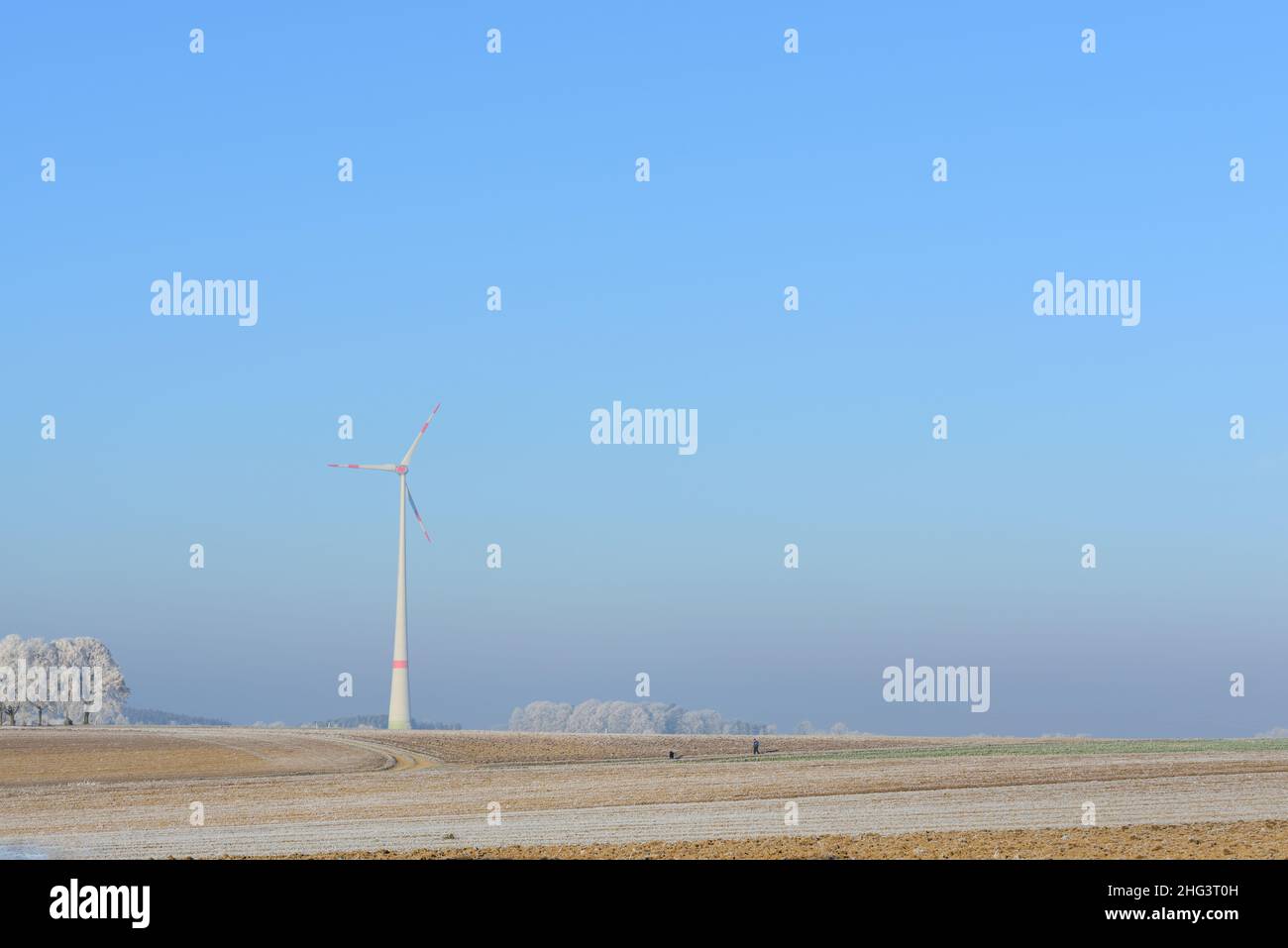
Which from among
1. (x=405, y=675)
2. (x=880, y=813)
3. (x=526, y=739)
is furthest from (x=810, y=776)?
(x=405, y=675)

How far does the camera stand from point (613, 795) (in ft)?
188

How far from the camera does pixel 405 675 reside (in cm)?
13725

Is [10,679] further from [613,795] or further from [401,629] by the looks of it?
[613,795]

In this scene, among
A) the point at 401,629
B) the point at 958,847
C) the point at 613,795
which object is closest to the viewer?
the point at 958,847

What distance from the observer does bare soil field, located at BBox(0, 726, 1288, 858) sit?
38250mm

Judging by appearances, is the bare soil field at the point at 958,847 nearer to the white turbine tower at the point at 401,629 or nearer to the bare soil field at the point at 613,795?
the bare soil field at the point at 613,795

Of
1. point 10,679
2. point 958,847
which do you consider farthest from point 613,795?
point 10,679

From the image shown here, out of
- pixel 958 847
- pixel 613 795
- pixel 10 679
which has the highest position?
pixel 958 847

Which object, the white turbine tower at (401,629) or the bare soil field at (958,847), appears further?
the white turbine tower at (401,629)

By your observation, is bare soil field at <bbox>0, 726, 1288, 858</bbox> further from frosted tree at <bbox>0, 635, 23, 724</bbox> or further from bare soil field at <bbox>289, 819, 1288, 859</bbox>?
frosted tree at <bbox>0, 635, 23, 724</bbox>

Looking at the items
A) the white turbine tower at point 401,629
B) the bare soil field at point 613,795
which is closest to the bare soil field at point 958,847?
the bare soil field at point 613,795

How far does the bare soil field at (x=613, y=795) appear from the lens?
38250 millimetres

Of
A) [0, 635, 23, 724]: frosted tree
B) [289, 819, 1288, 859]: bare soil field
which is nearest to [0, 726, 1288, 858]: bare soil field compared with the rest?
[289, 819, 1288, 859]: bare soil field
